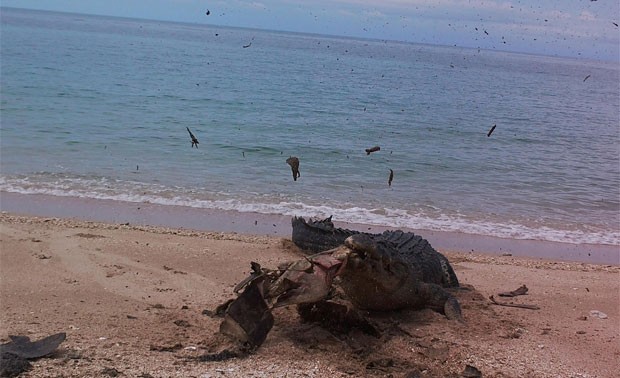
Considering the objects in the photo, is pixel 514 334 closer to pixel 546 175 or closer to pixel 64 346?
pixel 64 346

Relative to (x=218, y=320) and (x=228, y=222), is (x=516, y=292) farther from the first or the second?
(x=228, y=222)

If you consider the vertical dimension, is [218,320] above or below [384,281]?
below

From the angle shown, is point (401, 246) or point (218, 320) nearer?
point (218, 320)

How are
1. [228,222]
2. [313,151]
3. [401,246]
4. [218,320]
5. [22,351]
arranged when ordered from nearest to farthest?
1. [22,351]
2. [218,320]
3. [401,246]
4. [228,222]
5. [313,151]

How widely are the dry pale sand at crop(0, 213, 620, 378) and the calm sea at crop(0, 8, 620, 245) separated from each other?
112 inches

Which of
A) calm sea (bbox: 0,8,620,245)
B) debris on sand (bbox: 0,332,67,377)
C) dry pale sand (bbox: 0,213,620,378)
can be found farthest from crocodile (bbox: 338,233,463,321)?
calm sea (bbox: 0,8,620,245)

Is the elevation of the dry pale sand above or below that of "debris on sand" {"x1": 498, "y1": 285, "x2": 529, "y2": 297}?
above

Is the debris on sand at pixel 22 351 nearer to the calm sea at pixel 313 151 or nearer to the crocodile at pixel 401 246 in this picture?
the crocodile at pixel 401 246

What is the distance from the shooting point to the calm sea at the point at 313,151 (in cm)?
1059

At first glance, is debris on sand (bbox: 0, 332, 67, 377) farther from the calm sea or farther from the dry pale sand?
the calm sea

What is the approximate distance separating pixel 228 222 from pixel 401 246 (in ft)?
13.2

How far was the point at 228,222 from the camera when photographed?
9.19 m

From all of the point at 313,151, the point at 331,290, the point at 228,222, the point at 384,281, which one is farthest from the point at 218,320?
the point at 313,151

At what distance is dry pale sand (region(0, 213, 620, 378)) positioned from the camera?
4.07 metres
